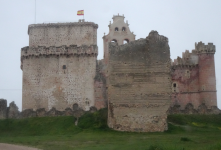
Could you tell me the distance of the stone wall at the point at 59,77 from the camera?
122 ft

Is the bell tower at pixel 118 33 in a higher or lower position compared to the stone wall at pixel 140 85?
higher

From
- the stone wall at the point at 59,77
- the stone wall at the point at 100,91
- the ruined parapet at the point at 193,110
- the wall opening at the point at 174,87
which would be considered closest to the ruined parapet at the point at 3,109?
the stone wall at the point at 59,77

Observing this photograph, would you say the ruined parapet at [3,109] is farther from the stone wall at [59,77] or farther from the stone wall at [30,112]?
the stone wall at [59,77]

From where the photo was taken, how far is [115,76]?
28172 mm

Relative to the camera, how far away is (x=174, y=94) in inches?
1657

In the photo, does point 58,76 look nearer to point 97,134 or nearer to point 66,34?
point 66,34

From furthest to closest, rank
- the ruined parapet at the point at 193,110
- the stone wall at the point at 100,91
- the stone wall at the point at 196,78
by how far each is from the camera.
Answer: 1. the stone wall at the point at 196,78
2. the stone wall at the point at 100,91
3. the ruined parapet at the point at 193,110

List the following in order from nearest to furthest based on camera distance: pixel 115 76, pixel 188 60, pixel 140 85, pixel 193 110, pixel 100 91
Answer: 1. pixel 140 85
2. pixel 115 76
3. pixel 193 110
4. pixel 100 91
5. pixel 188 60

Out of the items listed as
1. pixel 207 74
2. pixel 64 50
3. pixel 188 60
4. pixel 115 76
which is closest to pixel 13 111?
pixel 64 50

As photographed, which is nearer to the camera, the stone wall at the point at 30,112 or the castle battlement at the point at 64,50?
the stone wall at the point at 30,112

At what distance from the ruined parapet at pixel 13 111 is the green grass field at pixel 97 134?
1.44m

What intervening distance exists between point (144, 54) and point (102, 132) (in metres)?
7.35

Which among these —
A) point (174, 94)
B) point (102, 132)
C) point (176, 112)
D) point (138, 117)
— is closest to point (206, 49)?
point (174, 94)

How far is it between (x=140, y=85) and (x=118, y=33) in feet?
47.9
